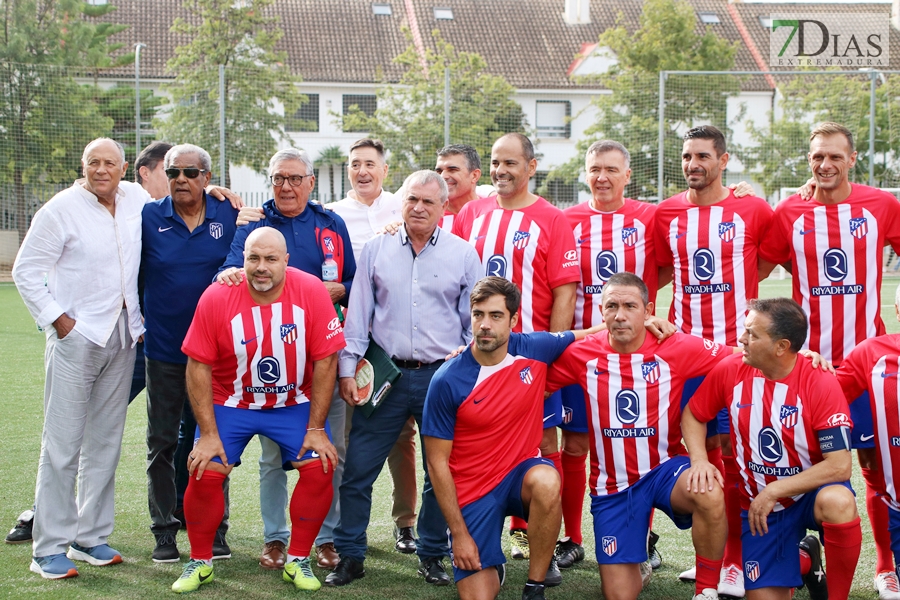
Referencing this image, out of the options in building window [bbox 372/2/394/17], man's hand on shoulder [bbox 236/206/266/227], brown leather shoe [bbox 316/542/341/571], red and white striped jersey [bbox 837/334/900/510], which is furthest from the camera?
building window [bbox 372/2/394/17]

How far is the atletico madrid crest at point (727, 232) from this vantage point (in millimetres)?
4816

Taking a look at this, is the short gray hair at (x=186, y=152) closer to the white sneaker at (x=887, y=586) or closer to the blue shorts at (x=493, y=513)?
the blue shorts at (x=493, y=513)

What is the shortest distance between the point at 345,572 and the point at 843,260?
9.81 feet

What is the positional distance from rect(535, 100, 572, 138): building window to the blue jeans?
26.1 metres

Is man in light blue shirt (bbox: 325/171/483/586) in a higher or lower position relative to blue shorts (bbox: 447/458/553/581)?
higher

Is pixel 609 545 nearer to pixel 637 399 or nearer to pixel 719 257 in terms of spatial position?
pixel 637 399

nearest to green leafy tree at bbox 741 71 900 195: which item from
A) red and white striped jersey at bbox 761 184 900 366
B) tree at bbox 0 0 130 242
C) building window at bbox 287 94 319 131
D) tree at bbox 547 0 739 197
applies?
tree at bbox 547 0 739 197

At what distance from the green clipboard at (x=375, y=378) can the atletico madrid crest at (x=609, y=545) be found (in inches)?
48.7

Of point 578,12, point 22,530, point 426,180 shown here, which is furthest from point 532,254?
point 578,12

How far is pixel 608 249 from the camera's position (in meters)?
5.02

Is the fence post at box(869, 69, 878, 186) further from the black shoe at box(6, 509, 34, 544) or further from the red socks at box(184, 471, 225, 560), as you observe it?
the black shoe at box(6, 509, 34, 544)

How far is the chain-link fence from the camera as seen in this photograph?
17906 mm

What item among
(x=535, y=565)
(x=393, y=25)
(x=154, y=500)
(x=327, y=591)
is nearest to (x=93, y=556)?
(x=154, y=500)

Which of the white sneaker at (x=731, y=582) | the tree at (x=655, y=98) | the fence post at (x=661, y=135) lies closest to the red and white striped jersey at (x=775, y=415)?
the white sneaker at (x=731, y=582)
